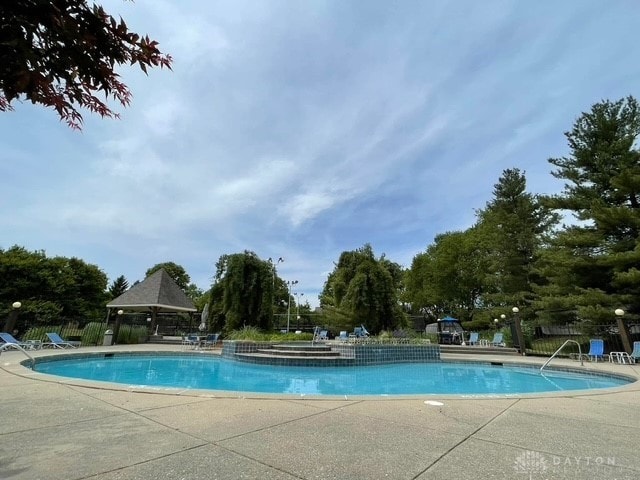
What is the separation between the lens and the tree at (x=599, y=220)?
12969mm

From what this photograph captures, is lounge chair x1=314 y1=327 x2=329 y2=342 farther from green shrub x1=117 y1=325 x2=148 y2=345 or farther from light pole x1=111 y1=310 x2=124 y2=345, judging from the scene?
light pole x1=111 y1=310 x2=124 y2=345

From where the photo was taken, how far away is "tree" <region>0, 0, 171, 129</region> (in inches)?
62.0

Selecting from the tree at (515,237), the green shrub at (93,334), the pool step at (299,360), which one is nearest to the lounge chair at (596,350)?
the pool step at (299,360)

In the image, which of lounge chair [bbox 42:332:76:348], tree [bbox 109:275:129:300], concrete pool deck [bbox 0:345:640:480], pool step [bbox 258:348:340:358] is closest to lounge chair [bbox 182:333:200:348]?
lounge chair [bbox 42:332:76:348]

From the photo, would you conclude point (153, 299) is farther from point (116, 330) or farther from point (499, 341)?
point (499, 341)

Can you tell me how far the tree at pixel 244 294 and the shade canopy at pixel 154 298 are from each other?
345 centimetres

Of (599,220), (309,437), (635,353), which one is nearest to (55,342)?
(309,437)

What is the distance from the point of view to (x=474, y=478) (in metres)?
2.06

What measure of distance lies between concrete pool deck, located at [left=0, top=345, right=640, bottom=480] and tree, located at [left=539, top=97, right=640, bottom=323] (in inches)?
429

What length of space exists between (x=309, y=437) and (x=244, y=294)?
1863cm

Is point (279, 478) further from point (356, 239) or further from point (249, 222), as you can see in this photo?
point (356, 239)

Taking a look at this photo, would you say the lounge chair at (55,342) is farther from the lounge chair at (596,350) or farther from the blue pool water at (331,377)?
the lounge chair at (596,350)

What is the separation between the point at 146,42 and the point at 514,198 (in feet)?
96.6

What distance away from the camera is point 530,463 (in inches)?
92.0
